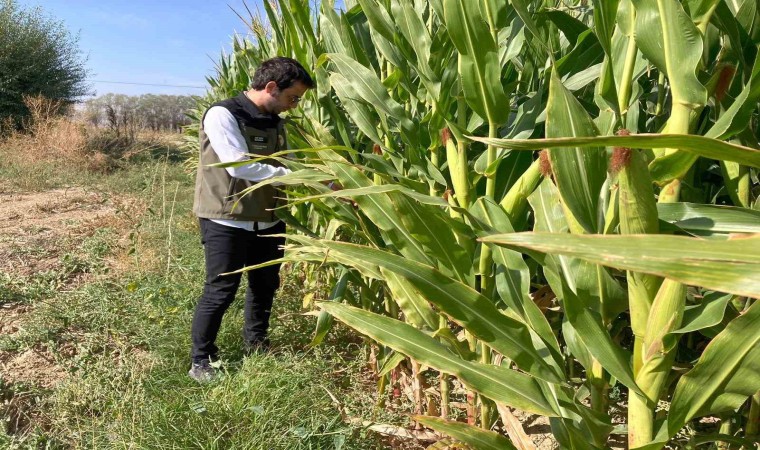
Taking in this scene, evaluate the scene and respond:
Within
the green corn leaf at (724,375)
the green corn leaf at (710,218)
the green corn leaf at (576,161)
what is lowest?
the green corn leaf at (724,375)

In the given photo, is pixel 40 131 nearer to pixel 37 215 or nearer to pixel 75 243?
pixel 37 215

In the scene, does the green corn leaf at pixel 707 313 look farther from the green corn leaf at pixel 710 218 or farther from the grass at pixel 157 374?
the grass at pixel 157 374

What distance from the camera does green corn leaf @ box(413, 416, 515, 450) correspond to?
1.13 metres

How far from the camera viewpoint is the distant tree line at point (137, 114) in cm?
1605

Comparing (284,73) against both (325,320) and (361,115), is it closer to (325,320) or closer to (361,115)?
(361,115)

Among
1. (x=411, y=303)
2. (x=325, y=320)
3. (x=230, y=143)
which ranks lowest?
(x=325, y=320)

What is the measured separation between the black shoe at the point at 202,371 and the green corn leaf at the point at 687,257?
233 cm

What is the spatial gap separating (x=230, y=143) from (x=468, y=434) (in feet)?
5.85

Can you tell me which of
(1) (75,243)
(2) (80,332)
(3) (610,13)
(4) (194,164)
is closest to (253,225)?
(2) (80,332)

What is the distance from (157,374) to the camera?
8.25ft

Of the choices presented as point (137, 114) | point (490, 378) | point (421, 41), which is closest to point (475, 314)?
point (490, 378)

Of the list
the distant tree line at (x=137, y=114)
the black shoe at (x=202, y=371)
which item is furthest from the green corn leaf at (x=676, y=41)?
the distant tree line at (x=137, y=114)

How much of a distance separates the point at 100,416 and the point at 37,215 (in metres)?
5.59

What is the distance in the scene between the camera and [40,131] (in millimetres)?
12148
